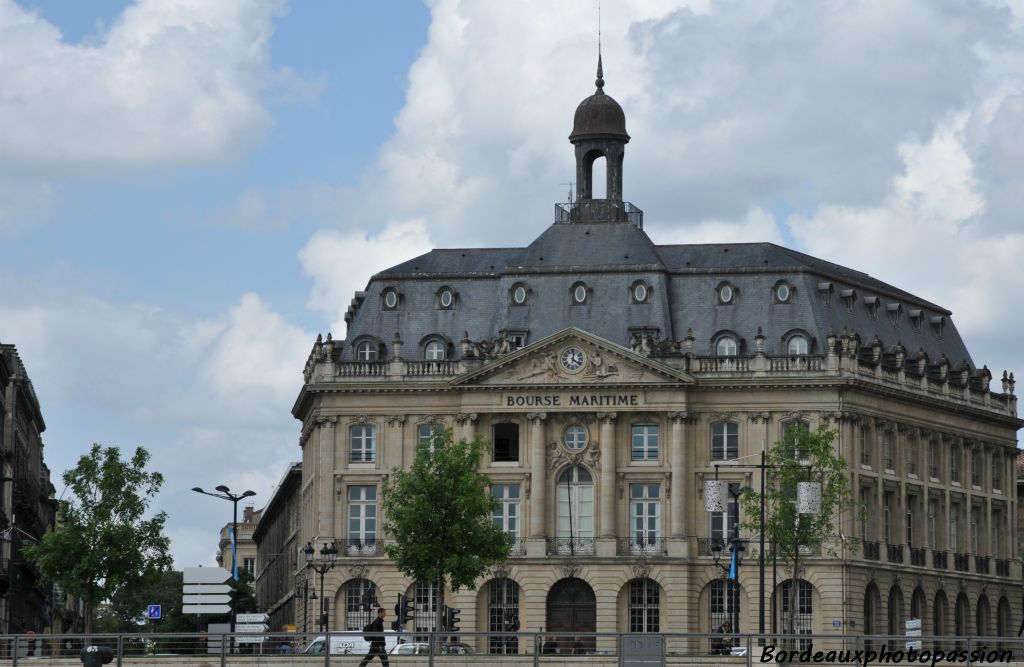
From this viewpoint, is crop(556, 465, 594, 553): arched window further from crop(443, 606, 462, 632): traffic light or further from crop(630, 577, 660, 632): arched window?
crop(443, 606, 462, 632): traffic light

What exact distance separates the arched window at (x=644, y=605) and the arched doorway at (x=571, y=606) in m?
1.96

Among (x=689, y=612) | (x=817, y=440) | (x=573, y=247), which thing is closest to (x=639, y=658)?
(x=817, y=440)

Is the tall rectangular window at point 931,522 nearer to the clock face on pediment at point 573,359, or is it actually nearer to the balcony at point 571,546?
the balcony at point 571,546

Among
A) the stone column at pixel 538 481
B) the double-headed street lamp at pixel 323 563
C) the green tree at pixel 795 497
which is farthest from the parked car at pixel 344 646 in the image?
the stone column at pixel 538 481

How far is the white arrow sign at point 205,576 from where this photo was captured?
83.6 m

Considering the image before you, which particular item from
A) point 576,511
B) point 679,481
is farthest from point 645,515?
point 576,511

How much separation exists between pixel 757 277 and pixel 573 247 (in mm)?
10254

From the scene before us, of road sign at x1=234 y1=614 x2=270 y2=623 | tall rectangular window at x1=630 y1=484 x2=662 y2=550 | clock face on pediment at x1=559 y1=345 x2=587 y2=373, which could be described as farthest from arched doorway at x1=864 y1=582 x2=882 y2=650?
road sign at x1=234 y1=614 x2=270 y2=623

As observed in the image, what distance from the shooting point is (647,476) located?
142875mm

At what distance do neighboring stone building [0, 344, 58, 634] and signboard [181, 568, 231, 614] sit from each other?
48.3 m

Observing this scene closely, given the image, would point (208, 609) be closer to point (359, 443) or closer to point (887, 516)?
point (359, 443)

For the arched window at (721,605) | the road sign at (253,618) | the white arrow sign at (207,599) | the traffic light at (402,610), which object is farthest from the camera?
the arched window at (721,605)

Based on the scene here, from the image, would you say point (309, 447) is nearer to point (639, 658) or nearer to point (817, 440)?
point (817, 440)

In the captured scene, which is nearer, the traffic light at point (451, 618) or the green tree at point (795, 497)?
the green tree at point (795, 497)
